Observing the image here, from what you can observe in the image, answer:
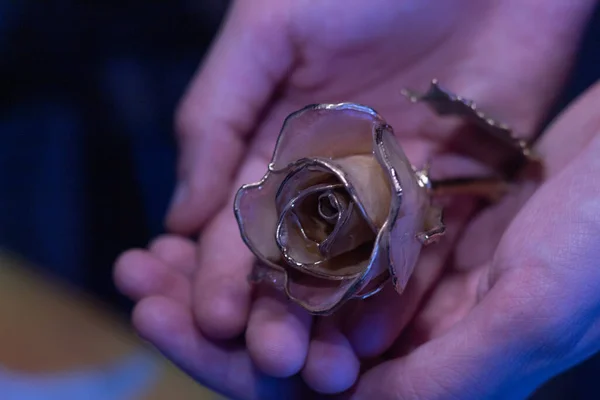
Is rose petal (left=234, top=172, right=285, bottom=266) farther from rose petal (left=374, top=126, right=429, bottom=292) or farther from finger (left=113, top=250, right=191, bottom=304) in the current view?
finger (left=113, top=250, right=191, bottom=304)

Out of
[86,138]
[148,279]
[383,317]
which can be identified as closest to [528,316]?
[383,317]

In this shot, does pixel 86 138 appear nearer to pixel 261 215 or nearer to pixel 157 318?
pixel 157 318

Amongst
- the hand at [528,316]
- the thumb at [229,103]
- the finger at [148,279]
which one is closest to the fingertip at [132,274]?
the finger at [148,279]

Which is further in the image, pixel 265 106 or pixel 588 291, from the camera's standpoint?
pixel 265 106

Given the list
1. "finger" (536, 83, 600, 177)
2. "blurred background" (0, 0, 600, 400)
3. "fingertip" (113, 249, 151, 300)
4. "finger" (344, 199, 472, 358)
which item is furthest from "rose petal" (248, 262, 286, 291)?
"blurred background" (0, 0, 600, 400)

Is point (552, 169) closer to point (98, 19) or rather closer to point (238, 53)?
point (238, 53)

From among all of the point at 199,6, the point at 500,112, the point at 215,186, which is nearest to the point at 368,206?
the point at 215,186
